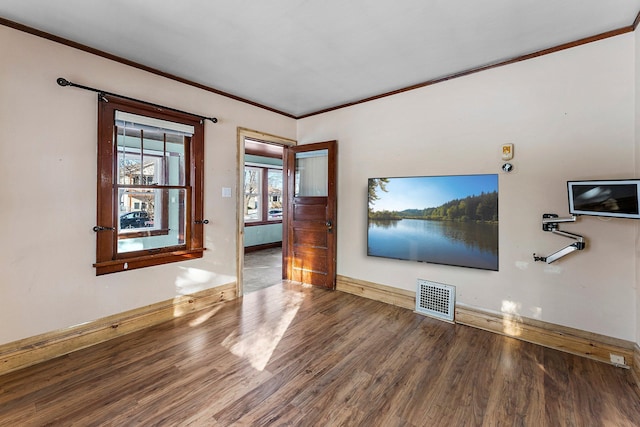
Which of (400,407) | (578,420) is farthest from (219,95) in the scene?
(578,420)

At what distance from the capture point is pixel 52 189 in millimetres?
2348

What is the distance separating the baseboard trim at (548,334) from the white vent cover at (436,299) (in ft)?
0.26

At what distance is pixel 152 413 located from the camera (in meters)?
1.74

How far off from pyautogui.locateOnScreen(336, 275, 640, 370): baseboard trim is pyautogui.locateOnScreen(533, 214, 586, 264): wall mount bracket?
0.61 meters

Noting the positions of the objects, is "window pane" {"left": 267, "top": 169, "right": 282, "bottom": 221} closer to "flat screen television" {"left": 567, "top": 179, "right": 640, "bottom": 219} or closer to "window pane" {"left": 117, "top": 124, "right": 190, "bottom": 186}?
"window pane" {"left": 117, "top": 124, "right": 190, "bottom": 186}

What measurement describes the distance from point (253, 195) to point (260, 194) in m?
0.19

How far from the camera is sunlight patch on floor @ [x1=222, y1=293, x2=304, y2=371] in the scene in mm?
2332

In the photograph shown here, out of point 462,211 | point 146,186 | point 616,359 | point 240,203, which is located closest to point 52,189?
point 146,186

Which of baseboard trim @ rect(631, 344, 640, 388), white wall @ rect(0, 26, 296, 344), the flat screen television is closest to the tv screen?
the flat screen television

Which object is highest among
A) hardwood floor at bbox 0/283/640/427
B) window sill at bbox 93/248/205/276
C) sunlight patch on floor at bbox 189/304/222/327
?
window sill at bbox 93/248/205/276

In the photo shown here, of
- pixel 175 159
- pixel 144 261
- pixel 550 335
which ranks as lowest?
pixel 550 335

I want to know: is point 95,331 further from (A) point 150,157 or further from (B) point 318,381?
(B) point 318,381

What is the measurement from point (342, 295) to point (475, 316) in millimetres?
1625

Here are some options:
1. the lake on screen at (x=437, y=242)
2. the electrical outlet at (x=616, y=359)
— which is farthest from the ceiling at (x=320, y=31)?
the electrical outlet at (x=616, y=359)
